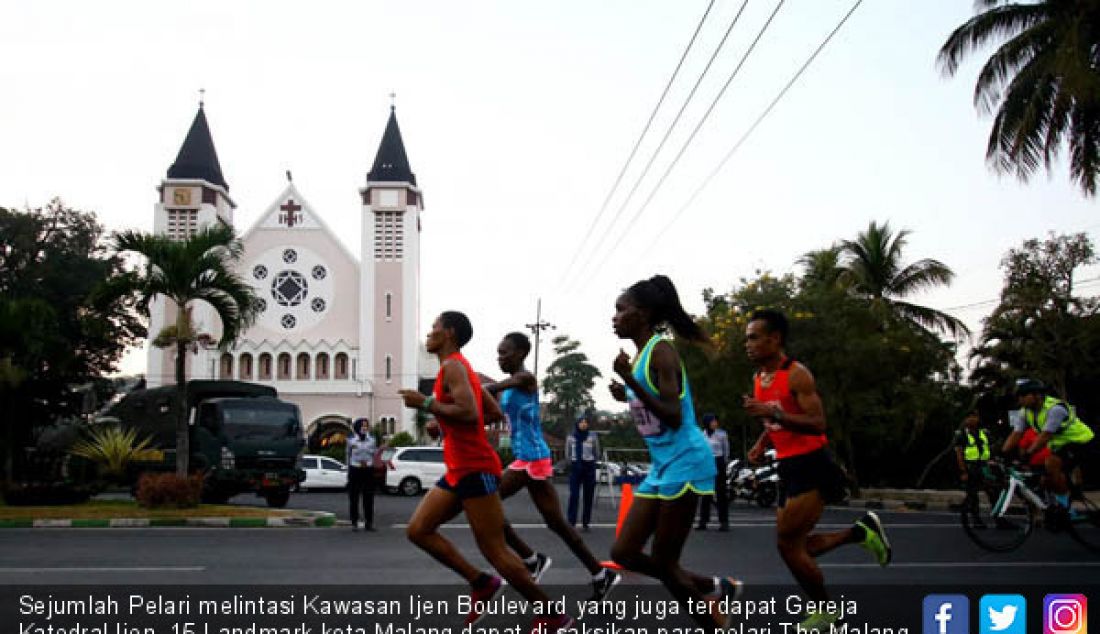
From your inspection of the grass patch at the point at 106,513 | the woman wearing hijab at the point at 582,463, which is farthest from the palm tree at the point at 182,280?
the woman wearing hijab at the point at 582,463

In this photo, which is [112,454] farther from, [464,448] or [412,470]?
[464,448]

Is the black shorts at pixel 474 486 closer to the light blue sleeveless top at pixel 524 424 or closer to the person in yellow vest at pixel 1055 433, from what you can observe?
the light blue sleeveless top at pixel 524 424

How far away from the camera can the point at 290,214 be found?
61.8m

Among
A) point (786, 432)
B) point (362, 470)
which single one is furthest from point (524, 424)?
point (362, 470)

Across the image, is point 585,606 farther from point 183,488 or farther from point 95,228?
point 95,228

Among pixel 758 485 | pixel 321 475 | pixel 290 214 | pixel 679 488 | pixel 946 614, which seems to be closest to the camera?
pixel 679 488

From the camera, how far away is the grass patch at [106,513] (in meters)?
14.5

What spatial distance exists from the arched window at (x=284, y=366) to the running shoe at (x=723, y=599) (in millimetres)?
57570

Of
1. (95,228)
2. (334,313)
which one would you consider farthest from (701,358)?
(334,313)

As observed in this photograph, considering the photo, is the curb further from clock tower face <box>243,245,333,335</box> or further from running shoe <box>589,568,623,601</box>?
clock tower face <box>243,245,333,335</box>

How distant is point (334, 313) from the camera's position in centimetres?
6119

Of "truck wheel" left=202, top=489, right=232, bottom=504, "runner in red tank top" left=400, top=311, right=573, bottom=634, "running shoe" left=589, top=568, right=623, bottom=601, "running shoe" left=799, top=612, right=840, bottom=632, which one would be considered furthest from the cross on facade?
"running shoe" left=799, top=612, right=840, bottom=632

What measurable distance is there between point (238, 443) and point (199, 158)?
46913mm

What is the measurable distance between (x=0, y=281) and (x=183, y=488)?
26.5 m
